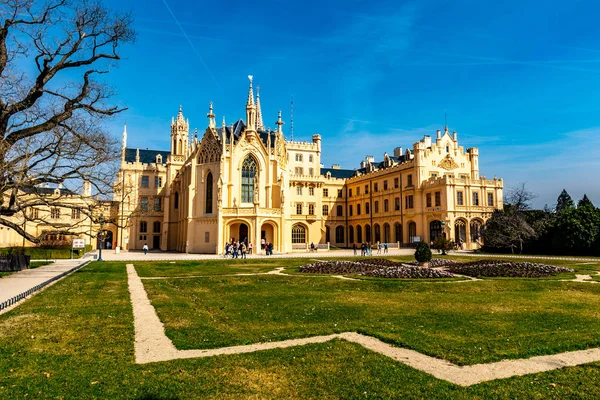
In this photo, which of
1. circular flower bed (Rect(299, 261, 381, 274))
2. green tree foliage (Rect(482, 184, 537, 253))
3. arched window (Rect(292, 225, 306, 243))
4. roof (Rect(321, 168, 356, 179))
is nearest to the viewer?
circular flower bed (Rect(299, 261, 381, 274))

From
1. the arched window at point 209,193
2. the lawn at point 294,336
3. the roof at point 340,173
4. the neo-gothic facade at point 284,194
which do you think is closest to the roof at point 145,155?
the neo-gothic facade at point 284,194

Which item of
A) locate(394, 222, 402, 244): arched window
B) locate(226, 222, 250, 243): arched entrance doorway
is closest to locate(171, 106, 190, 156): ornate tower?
locate(226, 222, 250, 243): arched entrance doorway

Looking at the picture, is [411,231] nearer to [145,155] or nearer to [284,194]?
[284,194]

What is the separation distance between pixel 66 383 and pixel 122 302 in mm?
7736

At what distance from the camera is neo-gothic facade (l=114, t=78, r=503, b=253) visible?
52094 millimetres

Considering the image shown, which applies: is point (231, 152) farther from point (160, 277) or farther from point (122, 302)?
point (122, 302)

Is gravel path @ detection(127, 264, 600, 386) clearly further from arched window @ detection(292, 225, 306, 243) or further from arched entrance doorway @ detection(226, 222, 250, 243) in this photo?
arched window @ detection(292, 225, 306, 243)

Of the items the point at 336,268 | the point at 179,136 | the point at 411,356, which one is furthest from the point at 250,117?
the point at 411,356

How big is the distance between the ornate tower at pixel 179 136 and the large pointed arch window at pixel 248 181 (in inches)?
891

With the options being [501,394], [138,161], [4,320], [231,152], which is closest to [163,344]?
[4,320]

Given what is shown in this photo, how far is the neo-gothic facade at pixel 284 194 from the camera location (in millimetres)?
52094

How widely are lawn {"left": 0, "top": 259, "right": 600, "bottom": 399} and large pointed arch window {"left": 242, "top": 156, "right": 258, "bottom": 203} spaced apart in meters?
36.2

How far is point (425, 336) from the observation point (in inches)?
357

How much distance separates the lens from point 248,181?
5325cm
